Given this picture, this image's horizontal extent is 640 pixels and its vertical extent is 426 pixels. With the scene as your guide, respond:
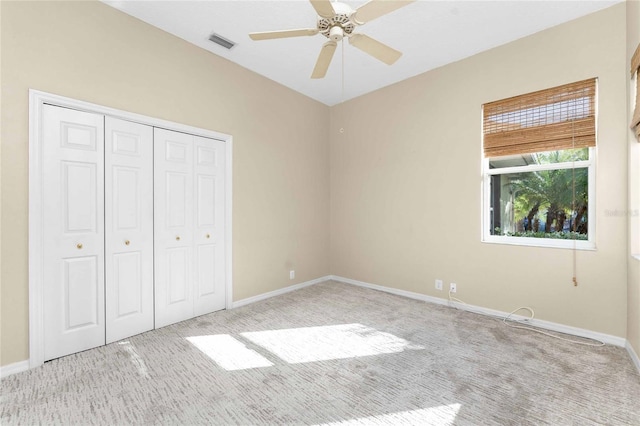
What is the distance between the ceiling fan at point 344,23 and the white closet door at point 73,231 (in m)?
1.80

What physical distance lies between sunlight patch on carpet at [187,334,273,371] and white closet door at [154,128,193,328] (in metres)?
0.55

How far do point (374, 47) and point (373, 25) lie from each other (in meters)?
0.97

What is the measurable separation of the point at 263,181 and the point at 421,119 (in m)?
2.35

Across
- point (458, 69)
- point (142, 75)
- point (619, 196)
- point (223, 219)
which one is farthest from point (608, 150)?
point (142, 75)

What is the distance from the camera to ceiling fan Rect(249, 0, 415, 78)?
175 centimetres

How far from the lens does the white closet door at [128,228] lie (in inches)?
104

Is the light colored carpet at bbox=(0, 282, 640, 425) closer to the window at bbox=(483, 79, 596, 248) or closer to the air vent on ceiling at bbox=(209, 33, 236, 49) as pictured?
the window at bbox=(483, 79, 596, 248)

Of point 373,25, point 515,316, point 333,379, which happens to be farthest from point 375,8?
point 515,316

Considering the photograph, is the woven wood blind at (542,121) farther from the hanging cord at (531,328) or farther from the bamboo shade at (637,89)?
the hanging cord at (531,328)

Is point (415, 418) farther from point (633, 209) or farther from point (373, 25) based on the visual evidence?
point (373, 25)

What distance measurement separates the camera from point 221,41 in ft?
10.4

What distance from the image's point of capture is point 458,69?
11.6 ft

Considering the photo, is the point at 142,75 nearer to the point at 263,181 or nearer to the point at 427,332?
the point at 263,181

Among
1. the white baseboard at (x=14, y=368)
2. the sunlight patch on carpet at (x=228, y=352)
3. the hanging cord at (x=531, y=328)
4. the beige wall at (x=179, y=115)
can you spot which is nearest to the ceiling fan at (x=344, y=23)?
the beige wall at (x=179, y=115)
